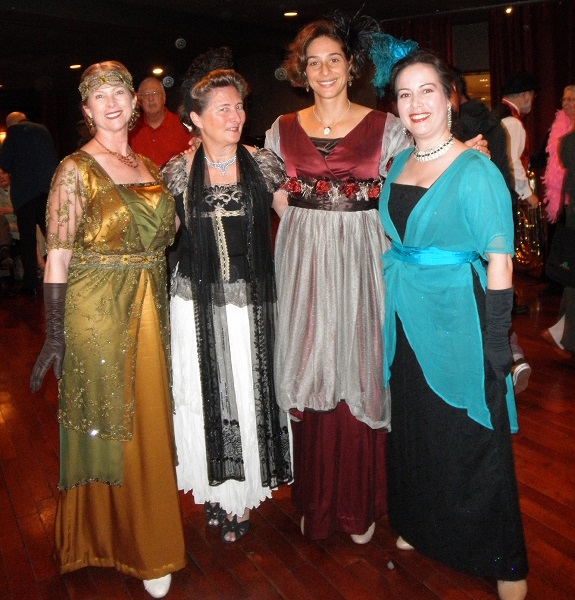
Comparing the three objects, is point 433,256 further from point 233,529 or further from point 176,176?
point 233,529

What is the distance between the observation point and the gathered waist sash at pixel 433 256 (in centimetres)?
200

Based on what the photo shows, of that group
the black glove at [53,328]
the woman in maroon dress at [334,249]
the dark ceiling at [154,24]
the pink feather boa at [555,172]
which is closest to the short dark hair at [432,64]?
the woman in maroon dress at [334,249]

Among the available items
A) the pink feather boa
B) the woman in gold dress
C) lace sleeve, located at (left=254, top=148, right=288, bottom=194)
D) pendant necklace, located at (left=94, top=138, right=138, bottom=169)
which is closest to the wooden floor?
the woman in gold dress

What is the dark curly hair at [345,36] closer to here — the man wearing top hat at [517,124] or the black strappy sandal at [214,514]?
the black strappy sandal at [214,514]

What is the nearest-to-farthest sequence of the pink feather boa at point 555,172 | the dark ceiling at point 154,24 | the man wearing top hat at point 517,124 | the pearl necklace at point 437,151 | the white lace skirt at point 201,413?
the pearl necklace at point 437,151 → the white lace skirt at point 201,413 → the man wearing top hat at point 517,124 → the pink feather boa at point 555,172 → the dark ceiling at point 154,24

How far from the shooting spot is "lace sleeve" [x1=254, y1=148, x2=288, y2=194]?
2.34 metres

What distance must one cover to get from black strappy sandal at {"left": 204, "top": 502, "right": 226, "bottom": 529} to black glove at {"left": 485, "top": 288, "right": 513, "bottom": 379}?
1.30 metres

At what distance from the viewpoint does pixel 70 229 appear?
2053mm

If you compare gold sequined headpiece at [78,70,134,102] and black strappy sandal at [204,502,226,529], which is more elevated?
gold sequined headpiece at [78,70,134,102]

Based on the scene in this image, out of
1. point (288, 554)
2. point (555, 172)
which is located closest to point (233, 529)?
point (288, 554)

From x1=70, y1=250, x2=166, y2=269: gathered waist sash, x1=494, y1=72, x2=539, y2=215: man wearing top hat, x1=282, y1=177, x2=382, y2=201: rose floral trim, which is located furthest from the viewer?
x1=494, y1=72, x2=539, y2=215: man wearing top hat

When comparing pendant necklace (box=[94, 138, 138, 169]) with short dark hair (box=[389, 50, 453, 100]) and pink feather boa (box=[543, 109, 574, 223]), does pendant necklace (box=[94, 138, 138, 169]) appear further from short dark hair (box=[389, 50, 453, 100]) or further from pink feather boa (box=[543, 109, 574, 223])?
pink feather boa (box=[543, 109, 574, 223])

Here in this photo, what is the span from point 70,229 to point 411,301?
1073mm

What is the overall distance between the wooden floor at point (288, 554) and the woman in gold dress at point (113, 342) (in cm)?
20
